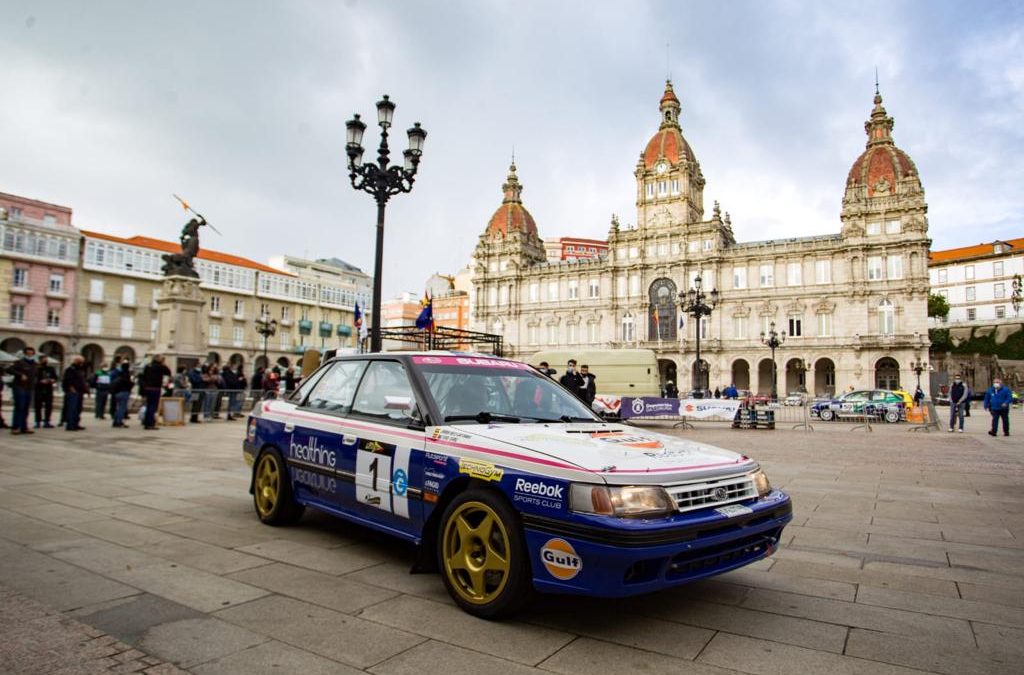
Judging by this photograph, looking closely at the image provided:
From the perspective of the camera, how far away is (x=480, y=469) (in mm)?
3500

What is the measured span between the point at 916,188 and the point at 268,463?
61951 mm

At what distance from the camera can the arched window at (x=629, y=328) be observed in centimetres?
6341

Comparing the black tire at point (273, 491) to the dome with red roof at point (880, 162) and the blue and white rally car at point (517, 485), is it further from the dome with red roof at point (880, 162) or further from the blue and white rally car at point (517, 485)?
the dome with red roof at point (880, 162)

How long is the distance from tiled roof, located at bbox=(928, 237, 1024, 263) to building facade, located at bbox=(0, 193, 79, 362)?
9414 cm

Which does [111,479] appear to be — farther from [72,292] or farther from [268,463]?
[72,292]

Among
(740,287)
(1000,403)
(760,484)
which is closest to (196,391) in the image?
(760,484)

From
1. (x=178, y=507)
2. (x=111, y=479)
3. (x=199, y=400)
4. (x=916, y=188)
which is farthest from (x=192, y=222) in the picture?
(x=916, y=188)

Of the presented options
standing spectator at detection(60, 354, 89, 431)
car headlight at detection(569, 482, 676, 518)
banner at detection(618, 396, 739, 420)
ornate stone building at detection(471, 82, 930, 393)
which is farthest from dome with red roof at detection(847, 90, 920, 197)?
car headlight at detection(569, 482, 676, 518)

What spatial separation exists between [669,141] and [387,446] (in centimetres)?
6755

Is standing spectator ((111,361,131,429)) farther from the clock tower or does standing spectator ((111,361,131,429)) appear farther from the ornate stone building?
the clock tower

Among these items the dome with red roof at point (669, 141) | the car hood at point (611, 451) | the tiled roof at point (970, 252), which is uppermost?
the dome with red roof at point (669, 141)

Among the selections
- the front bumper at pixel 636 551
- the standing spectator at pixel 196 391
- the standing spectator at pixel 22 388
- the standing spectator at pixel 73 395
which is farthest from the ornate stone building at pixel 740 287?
the front bumper at pixel 636 551

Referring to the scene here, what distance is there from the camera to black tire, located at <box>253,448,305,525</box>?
17.5 feet

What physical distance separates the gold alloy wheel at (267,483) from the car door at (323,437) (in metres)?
0.25
